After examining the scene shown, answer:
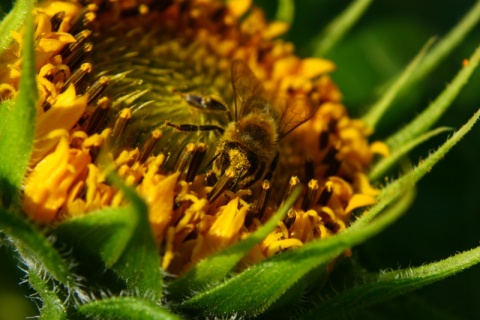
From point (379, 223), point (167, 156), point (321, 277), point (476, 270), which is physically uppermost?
point (379, 223)

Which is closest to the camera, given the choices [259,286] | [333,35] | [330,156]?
[259,286]

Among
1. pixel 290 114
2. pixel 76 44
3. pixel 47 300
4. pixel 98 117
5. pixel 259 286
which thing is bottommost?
pixel 47 300

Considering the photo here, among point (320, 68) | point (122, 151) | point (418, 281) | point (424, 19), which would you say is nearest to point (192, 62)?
point (320, 68)

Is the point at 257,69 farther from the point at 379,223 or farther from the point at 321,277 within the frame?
the point at 379,223

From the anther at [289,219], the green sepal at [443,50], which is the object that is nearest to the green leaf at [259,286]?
the anther at [289,219]

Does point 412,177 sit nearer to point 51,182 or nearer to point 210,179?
point 210,179

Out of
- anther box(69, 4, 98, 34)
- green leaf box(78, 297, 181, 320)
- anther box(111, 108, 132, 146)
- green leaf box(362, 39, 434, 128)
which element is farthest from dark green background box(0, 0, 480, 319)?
green leaf box(78, 297, 181, 320)

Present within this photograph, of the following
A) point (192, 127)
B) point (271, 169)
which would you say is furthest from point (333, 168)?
point (192, 127)
